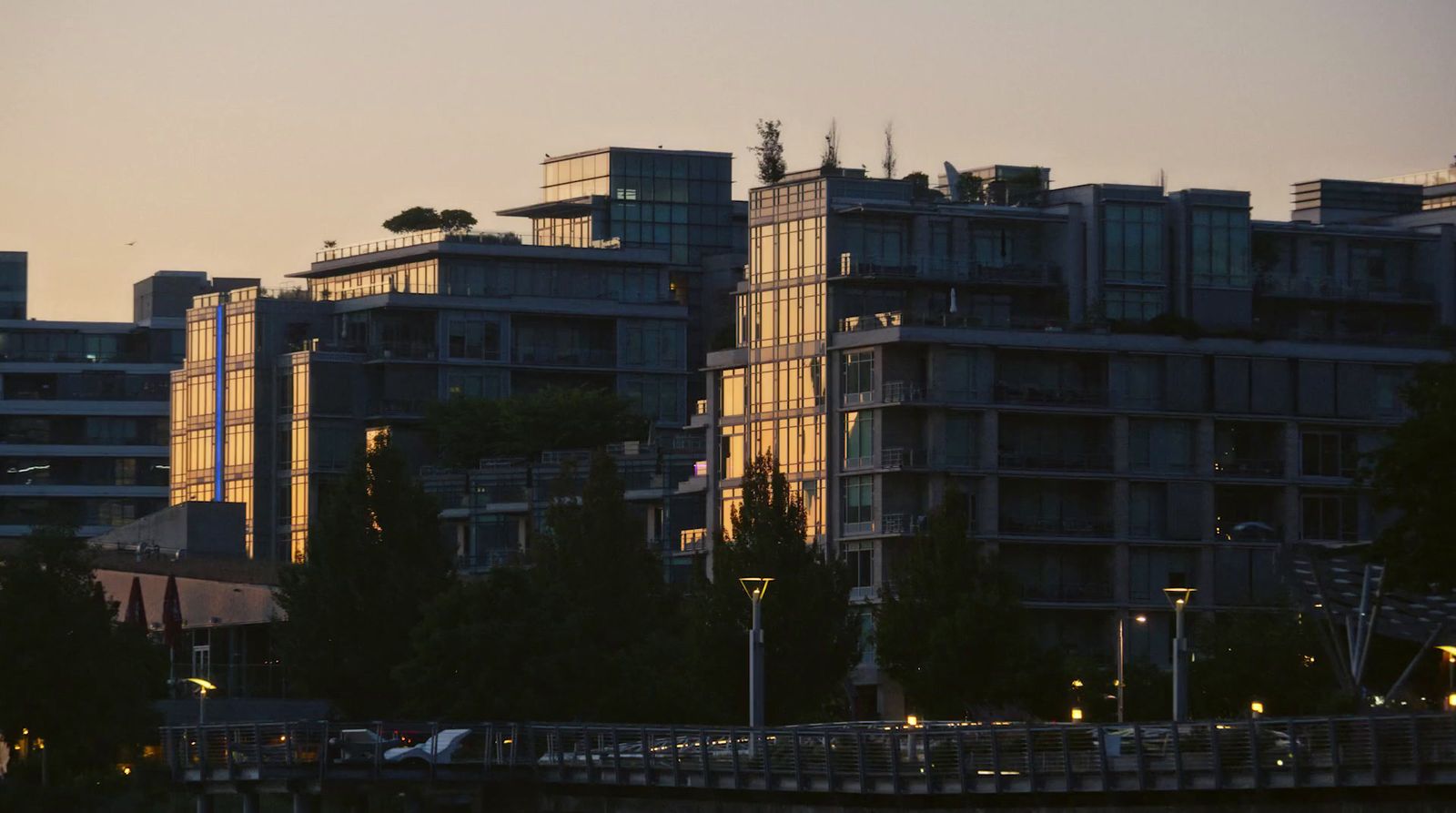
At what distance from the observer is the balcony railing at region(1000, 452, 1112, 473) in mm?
151500

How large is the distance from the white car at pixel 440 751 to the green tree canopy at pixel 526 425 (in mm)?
94387

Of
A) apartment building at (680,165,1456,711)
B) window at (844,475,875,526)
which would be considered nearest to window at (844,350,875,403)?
apartment building at (680,165,1456,711)

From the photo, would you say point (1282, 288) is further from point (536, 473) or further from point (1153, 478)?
point (536, 473)

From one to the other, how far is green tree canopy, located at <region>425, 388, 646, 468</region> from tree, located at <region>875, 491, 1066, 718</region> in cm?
7352

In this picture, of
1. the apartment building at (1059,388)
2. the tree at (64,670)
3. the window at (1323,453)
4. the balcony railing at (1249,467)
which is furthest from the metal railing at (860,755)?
the window at (1323,453)

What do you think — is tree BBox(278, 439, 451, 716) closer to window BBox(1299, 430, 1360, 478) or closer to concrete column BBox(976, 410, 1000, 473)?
concrete column BBox(976, 410, 1000, 473)

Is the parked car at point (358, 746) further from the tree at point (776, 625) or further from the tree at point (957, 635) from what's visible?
the tree at point (957, 635)

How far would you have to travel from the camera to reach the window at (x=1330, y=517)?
6083 inches

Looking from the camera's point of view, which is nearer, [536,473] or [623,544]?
[623,544]


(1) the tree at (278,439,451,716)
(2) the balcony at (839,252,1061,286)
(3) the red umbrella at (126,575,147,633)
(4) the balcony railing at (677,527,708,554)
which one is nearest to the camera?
(1) the tree at (278,439,451,716)

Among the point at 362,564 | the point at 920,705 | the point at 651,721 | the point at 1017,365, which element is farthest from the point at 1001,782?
the point at 1017,365

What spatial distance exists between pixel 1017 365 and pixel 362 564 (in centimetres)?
4100

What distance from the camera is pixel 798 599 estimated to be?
11406cm

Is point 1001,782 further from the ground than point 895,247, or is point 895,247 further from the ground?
point 895,247
